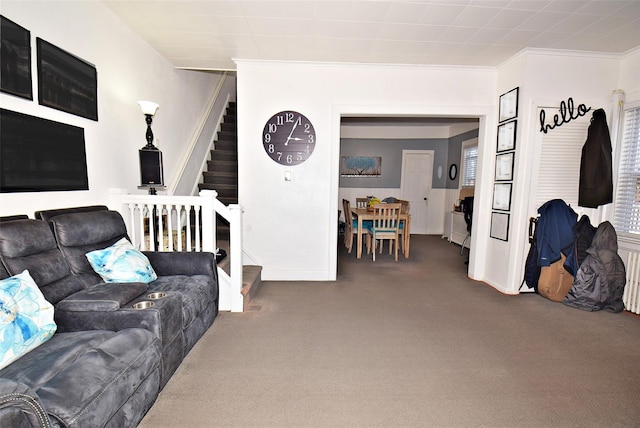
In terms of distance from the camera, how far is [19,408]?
37.5 inches

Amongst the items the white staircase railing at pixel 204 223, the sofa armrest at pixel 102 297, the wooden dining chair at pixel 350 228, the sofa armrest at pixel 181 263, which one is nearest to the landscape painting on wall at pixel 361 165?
the wooden dining chair at pixel 350 228

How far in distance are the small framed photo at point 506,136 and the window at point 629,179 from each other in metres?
1.08

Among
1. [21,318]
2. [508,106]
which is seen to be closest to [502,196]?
[508,106]

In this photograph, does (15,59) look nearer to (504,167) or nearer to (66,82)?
(66,82)

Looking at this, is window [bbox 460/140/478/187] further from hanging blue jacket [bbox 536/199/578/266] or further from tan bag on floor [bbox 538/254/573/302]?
tan bag on floor [bbox 538/254/573/302]

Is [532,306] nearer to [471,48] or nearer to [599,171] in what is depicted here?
[599,171]

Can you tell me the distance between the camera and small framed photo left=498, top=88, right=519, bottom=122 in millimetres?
3457

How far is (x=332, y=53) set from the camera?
344 cm

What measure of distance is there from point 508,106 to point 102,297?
430 cm

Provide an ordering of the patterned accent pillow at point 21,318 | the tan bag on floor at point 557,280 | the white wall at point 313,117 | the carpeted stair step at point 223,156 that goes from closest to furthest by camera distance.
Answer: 1. the patterned accent pillow at point 21,318
2. the tan bag on floor at point 557,280
3. the white wall at point 313,117
4. the carpeted stair step at point 223,156

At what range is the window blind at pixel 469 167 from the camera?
6.43m

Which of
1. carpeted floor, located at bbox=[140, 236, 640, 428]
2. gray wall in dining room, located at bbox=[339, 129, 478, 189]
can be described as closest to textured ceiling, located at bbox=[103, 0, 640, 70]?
carpeted floor, located at bbox=[140, 236, 640, 428]

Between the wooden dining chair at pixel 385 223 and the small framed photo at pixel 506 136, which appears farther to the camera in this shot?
the wooden dining chair at pixel 385 223

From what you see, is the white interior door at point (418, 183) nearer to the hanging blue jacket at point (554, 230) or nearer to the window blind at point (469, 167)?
the window blind at point (469, 167)
